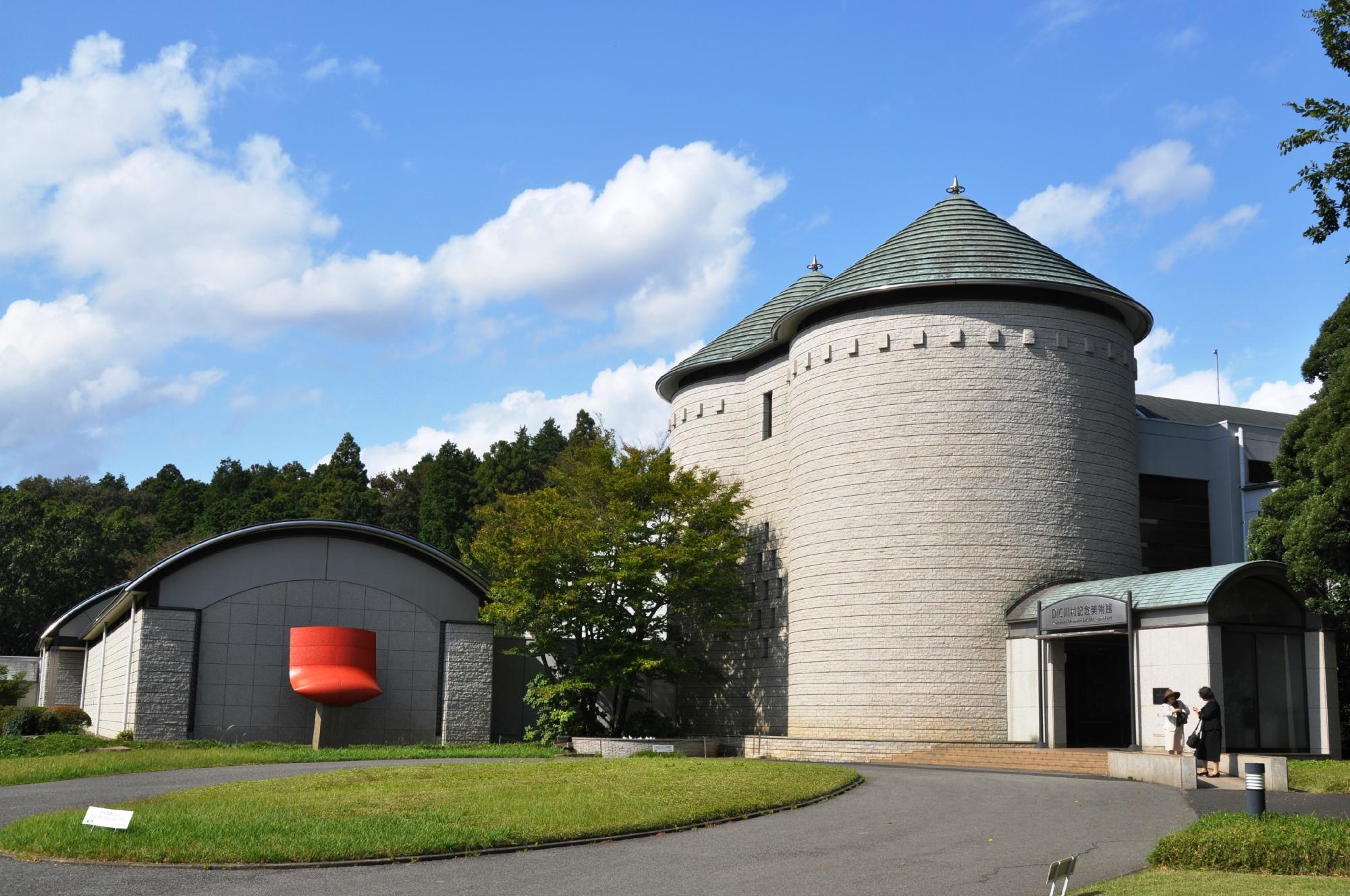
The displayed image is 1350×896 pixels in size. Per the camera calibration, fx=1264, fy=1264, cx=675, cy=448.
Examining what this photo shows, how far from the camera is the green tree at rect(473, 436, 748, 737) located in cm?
3294

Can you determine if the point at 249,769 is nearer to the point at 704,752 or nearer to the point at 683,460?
the point at 704,752

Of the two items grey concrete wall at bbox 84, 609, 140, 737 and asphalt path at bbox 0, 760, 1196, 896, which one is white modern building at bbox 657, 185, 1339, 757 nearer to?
asphalt path at bbox 0, 760, 1196, 896

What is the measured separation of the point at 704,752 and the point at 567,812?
53.0ft

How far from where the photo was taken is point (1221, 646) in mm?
25391

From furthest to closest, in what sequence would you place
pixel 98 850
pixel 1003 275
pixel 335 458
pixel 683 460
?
pixel 335 458 → pixel 683 460 → pixel 1003 275 → pixel 98 850

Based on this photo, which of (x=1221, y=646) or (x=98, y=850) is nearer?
(x=98, y=850)

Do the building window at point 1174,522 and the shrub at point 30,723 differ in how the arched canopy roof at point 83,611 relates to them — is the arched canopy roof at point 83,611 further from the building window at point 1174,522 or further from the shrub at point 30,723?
the building window at point 1174,522

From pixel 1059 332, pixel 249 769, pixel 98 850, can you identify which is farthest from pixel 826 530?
pixel 98 850

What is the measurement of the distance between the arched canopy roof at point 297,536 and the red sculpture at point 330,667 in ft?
8.38

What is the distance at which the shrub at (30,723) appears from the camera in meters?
30.0

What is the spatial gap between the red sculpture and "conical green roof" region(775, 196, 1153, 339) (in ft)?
47.2

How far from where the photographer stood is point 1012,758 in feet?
86.9

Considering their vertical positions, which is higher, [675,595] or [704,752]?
[675,595]

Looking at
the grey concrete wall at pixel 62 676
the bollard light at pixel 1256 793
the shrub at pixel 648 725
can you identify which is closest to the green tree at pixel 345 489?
the grey concrete wall at pixel 62 676
